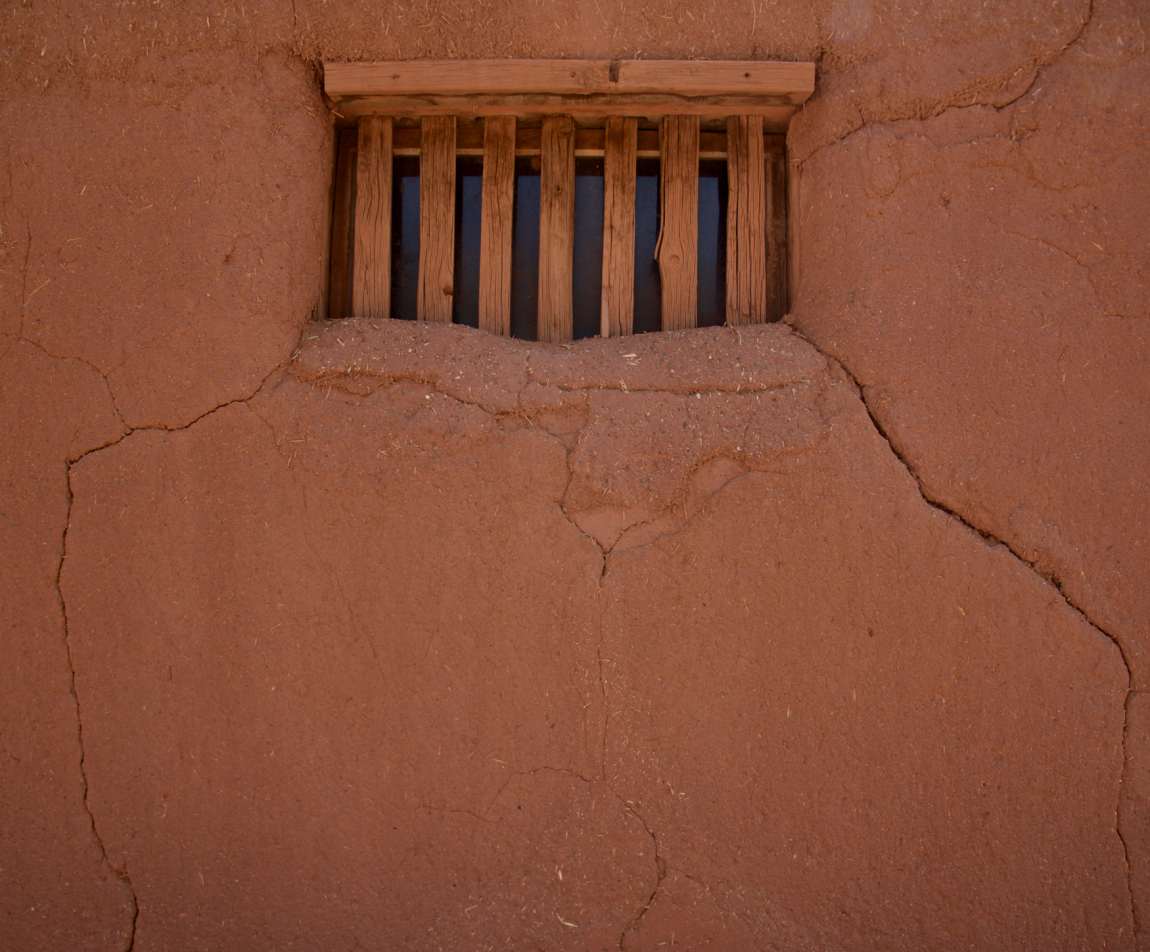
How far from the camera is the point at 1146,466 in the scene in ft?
7.41

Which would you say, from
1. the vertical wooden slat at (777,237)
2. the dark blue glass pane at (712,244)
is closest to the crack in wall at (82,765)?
the dark blue glass pane at (712,244)

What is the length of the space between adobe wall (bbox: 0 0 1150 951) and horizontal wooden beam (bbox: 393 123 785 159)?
306mm

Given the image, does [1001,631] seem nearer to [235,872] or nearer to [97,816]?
[235,872]

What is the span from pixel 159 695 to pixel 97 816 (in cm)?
38

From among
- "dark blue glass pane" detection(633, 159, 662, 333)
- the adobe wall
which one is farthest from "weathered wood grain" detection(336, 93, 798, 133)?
"dark blue glass pane" detection(633, 159, 662, 333)

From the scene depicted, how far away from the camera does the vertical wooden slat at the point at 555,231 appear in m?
2.66

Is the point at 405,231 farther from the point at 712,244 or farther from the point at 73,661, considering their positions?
the point at 73,661

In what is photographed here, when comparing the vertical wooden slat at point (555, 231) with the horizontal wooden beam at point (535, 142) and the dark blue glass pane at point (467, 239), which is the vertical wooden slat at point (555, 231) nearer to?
the horizontal wooden beam at point (535, 142)

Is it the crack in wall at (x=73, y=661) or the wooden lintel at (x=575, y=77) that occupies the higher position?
the wooden lintel at (x=575, y=77)

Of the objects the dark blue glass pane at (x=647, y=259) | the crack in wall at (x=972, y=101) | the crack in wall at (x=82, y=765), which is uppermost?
the crack in wall at (x=972, y=101)

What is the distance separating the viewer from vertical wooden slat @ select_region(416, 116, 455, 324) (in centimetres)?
263

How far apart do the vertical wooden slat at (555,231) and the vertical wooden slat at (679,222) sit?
32 centimetres

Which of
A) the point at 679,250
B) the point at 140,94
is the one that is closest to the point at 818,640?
the point at 679,250

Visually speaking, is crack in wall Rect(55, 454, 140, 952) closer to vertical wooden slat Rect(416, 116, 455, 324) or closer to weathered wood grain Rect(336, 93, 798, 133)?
vertical wooden slat Rect(416, 116, 455, 324)
